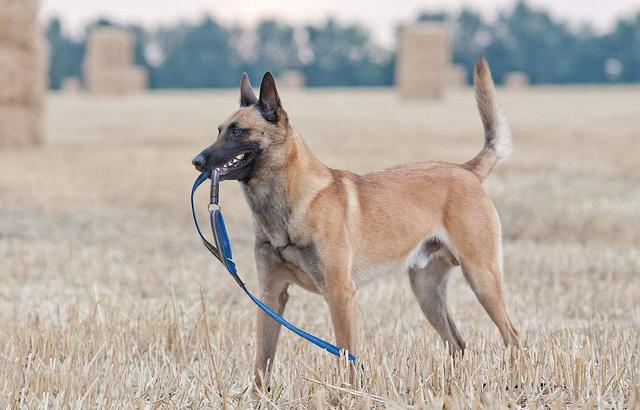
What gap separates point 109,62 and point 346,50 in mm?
38704

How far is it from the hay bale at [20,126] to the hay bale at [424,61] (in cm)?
1510

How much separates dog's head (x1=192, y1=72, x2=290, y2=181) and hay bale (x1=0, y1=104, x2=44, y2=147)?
12.9 metres

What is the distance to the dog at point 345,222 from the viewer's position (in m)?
4.42

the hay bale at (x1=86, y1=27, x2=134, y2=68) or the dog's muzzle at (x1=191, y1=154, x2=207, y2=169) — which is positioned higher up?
the dog's muzzle at (x1=191, y1=154, x2=207, y2=169)

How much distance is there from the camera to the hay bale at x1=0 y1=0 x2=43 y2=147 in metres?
16.1

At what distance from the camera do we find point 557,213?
10844 millimetres

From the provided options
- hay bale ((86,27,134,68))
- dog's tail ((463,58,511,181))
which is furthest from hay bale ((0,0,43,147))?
hay bale ((86,27,134,68))

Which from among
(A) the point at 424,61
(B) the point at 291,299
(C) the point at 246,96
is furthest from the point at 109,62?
(C) the point at 246,96

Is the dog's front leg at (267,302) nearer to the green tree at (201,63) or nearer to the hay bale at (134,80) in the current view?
the hay bale at (134,80)

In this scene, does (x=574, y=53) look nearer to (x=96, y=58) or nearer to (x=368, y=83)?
(x=368, y=83)

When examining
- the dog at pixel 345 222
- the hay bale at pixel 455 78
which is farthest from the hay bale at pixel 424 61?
the dog at pixel 345 222

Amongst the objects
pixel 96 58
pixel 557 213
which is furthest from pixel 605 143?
pixel 96 58

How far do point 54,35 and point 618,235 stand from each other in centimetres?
6443

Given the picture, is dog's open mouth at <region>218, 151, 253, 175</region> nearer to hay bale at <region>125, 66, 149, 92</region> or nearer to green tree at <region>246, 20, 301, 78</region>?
hay bale at <region>125, 66, 149, 92</region>
